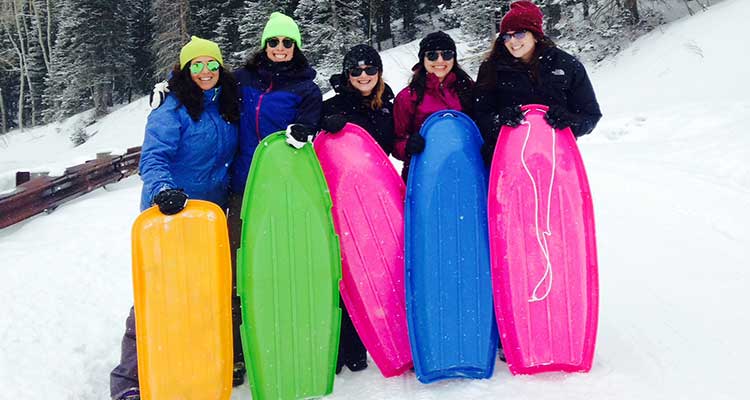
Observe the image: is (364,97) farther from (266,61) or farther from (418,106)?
(266,61)

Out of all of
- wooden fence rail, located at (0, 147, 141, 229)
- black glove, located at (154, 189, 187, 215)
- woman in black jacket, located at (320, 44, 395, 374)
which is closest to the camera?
black glove, located at (154, 189, 187, 215)

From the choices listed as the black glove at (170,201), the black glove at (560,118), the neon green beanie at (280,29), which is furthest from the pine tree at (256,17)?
the black glove at (560,118)

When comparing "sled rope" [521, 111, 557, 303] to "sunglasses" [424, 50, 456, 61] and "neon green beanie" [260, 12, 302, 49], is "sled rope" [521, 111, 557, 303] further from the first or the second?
"neon green beanie" [260, 12, 302, 49]

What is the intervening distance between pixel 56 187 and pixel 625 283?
878cm

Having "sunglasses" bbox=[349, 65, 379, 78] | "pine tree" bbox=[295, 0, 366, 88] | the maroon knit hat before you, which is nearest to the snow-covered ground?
"sunglasses" bbox=[349, 65, 379, 78]

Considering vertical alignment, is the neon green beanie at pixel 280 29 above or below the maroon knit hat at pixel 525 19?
below

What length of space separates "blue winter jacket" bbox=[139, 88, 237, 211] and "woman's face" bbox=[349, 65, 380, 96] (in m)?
0.80

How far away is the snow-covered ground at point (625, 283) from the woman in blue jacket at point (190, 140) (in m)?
0.57

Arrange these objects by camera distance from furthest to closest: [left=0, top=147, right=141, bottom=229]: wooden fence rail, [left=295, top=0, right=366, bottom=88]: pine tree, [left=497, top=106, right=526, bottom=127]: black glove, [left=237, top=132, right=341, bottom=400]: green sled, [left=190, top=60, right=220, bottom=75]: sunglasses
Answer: [left=295, top=0, right=366, bottom=88]: pine tree → [left=0, top=147, right=141, bottom=229]: wooden fence rail → [left=190, top=60, right=220, bottom=75]: sunglasses → [left=497, top=106, right=526, bottom=127]: black glove → [left=237, top=132, right=341, bottom=400]: green sled

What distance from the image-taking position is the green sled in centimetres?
284

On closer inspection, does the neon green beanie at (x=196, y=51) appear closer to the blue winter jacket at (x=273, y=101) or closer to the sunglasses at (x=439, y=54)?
the blue winter jacket at (x=273, y=101)

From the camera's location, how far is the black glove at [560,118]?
292 cm

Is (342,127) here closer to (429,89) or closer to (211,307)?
(429,89)

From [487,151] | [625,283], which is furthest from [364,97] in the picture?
[625,283]
